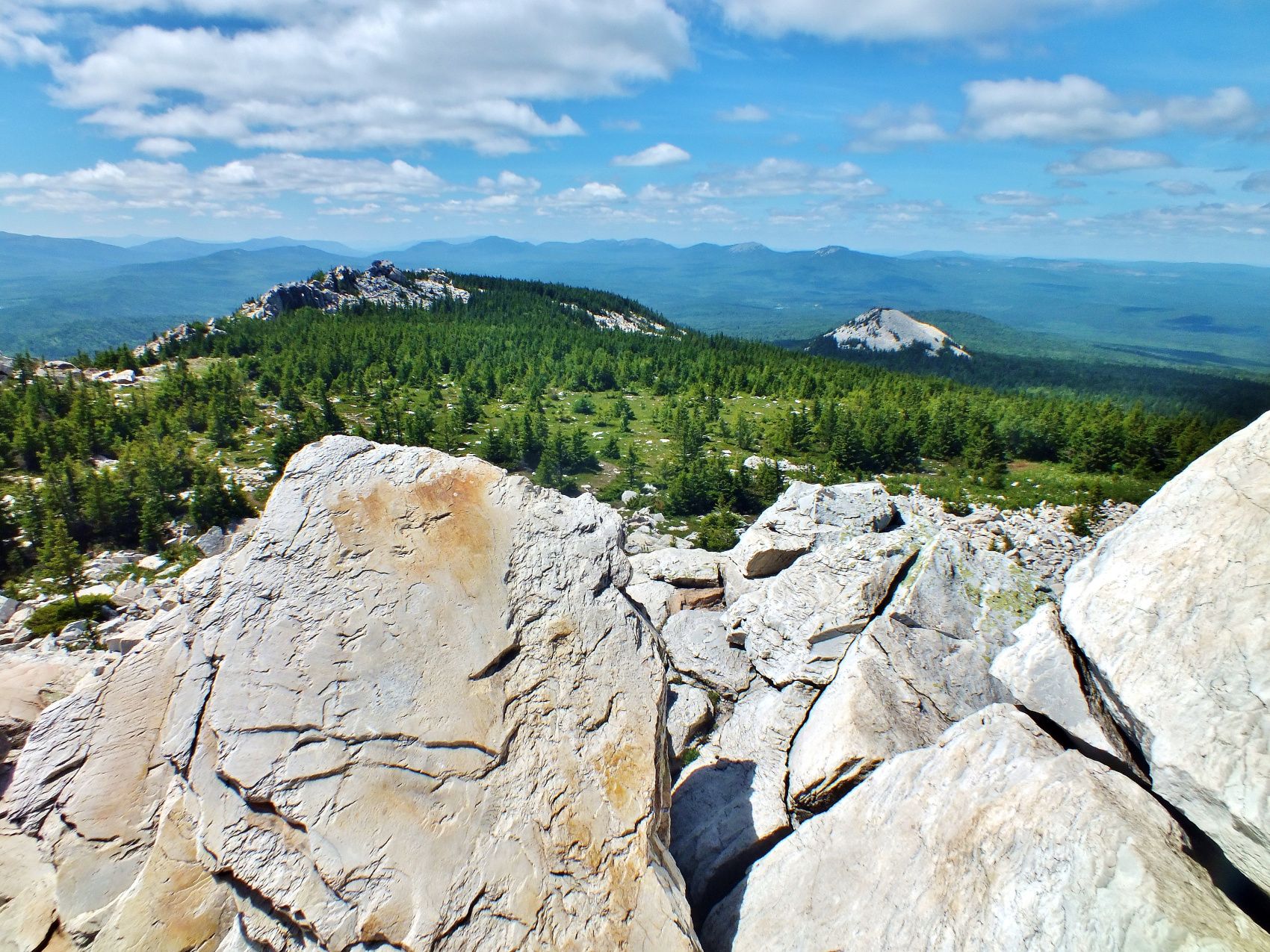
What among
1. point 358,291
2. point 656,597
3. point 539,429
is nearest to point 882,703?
point 656,597

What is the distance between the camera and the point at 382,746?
8.10 m

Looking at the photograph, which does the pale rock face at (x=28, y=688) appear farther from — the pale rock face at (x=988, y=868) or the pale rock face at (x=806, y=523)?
the pale rock face at (x=806, y=523)

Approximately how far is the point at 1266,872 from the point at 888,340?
697 feet

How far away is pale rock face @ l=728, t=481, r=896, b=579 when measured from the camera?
20.8 metres

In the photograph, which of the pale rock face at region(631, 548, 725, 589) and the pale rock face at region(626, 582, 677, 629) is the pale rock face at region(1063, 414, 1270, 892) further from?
the pale rock face at region(631, 548, 725, 589)

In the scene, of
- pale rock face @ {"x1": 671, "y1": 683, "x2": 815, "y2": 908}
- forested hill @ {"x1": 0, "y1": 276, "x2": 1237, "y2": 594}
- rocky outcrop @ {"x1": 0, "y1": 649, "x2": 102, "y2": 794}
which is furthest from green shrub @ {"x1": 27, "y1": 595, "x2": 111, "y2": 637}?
pale rock face @ {"x1": 671, "y1": 683, "x2": 815, "y2": 908}

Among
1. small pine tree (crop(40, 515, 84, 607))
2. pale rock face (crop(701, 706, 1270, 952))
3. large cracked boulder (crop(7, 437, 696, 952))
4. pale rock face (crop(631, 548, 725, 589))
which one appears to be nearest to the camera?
pale rock face (crop(701, 706, 1270, 952))

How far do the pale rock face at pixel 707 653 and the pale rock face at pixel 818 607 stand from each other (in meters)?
0.53

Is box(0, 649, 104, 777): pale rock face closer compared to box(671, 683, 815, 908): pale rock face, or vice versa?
box(671, 683, 815, 908): pale rock face

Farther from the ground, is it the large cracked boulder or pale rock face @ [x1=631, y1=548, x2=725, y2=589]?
the large cracked boulder

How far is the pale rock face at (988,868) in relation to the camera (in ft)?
17.2

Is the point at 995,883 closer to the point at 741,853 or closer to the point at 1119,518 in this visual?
the point at 741,853

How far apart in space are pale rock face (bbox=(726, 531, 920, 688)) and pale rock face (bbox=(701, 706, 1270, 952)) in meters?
5.29

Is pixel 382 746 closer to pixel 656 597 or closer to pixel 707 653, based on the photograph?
pixel 707 653
